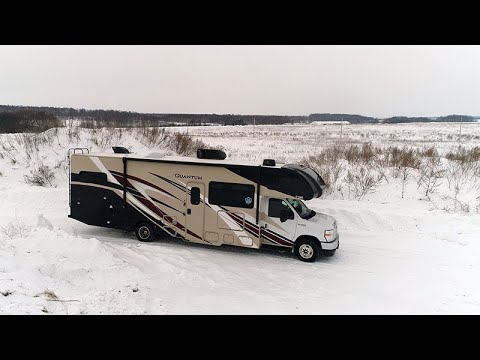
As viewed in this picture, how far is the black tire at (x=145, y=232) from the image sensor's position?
12.4m

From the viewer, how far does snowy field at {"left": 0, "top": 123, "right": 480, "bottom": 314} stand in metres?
7.43

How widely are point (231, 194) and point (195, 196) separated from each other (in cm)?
120

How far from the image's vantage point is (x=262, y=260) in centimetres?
1105

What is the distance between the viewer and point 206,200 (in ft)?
38.0

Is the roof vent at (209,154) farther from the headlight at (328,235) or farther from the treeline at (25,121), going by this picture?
the treeline at (25,121)

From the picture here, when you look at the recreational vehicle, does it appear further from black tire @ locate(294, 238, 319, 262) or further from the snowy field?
the snowy field

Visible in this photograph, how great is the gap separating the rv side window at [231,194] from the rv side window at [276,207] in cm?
58

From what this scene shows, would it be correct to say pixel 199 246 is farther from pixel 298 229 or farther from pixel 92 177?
pixel 92 177

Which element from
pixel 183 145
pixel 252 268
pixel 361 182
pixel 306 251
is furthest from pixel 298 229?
pixel 183 145

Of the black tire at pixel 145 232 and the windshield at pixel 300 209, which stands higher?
the windshield at pixel 300 209

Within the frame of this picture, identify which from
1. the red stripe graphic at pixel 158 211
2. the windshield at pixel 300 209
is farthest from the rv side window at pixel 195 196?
the windshield at pixel 300 209

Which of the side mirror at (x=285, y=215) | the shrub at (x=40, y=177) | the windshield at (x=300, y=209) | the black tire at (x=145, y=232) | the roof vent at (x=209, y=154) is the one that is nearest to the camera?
the side mirror at (x=285, y=215)
